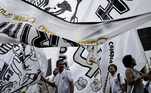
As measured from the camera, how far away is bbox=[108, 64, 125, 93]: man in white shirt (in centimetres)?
489

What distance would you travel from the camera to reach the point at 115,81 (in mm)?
5086

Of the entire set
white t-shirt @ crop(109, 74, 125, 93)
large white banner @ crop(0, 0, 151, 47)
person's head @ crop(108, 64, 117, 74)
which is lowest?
white t-shirt @ crop(109, 74, 125, 93)

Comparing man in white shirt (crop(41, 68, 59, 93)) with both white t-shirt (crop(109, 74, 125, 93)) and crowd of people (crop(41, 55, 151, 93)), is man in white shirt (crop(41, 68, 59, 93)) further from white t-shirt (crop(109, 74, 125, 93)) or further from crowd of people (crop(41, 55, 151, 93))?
white t-shirt (crop(109, 74, 125, 93))

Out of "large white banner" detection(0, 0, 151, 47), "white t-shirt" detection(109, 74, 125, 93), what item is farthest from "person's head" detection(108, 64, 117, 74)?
"large white banner" detection(0, 0, 151, 47)

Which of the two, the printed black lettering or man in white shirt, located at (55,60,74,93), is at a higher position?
the printed black lettering

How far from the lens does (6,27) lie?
3.87m

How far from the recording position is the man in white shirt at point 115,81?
489 centimetres

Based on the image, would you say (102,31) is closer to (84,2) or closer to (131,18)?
(131,18)

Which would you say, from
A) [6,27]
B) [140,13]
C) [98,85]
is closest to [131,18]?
[140,13]

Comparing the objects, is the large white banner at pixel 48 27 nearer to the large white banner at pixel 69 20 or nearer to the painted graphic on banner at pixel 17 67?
the large white banner at pixel 69 20

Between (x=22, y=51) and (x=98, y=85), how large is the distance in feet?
5.94

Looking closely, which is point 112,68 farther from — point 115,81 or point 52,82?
point 52,82

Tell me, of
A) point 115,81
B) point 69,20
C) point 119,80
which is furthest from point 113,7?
point 115,81

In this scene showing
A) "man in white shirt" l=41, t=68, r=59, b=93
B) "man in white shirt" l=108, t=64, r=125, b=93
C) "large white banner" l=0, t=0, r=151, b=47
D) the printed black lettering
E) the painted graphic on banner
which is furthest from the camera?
"man in white shirt" l=41, t=68, r=59, b=93
